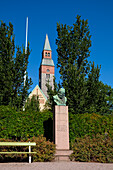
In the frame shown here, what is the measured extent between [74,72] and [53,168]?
8.60 m

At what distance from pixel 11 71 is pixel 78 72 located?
518cm

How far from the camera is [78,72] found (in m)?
14.2

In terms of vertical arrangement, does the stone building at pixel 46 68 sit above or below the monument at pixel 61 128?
above

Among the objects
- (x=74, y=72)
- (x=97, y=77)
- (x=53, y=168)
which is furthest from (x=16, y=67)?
(x=53, y=168)

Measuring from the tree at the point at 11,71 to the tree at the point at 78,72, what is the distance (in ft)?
10.3

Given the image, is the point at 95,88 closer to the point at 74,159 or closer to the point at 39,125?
the point at 39,125

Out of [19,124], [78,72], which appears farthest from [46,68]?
[19,124]

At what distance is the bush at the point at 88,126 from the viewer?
Result: 36.4ft

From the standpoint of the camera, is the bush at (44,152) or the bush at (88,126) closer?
the bush at (44,152)

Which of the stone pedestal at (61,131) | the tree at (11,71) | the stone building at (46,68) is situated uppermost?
the stone building at (46,68)

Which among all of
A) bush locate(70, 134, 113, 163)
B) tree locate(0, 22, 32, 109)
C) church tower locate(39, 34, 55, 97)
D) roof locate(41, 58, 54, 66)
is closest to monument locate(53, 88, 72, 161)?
bush locate(70, 134, 113, 163)

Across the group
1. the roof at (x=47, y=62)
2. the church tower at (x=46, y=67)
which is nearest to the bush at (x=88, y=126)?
the church tower at (x=46, y=67)

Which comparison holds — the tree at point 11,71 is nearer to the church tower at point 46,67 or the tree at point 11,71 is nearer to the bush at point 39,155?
the bush at point 39,155

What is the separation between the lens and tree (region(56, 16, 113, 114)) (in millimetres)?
13398
